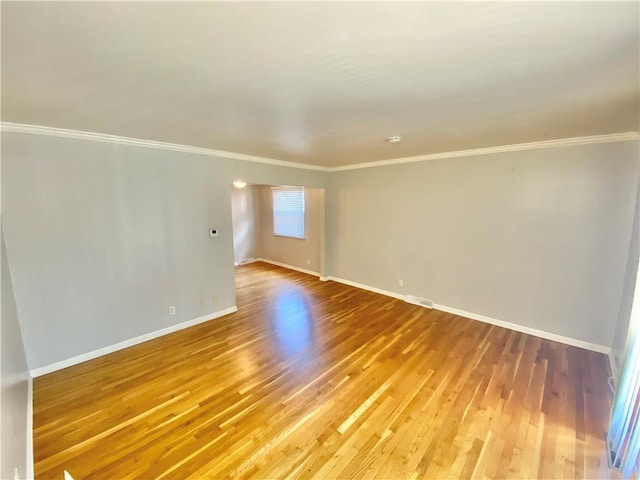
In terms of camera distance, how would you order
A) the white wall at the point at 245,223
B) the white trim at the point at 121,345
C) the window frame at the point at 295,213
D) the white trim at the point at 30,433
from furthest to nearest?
the white wall at the point at 245,223 → the window frame at the point at 295,213 → the white trim at the point at 121,345 → the white trim at the point at 30,433

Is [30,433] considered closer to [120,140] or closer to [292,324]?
[292,324]

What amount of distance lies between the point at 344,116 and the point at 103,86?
65.6 inches

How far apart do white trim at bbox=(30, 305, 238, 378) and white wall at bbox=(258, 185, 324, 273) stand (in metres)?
2.69

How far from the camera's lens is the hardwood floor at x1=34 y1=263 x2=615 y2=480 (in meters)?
1.76

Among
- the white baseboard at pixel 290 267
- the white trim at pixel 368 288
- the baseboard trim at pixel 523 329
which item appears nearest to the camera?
the baseboard trim at pixel 523 329

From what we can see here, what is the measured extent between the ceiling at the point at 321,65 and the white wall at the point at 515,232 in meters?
0.73

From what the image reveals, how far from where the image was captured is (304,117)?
226 centimetres

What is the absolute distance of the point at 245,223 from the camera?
7.59 meters

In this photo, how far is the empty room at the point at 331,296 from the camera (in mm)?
1251

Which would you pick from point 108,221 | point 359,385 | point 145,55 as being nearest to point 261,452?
point 359,385

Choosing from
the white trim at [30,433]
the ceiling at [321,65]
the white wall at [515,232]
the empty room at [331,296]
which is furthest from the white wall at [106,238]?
the white wall at [515,232]

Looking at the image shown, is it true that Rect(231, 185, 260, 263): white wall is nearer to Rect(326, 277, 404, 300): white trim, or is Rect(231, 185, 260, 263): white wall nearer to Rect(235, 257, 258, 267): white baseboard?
Rect(235, 257, 258, 267): white baseboard

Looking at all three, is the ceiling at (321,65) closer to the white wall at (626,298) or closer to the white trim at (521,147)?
the white trim at (521,147)

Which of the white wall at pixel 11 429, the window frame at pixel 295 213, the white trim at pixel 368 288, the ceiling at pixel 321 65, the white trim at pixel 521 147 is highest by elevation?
the ceiling at pixel 321 65
